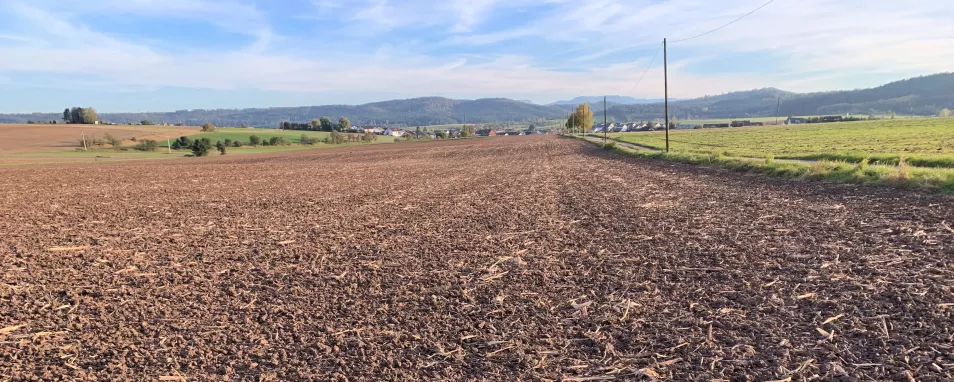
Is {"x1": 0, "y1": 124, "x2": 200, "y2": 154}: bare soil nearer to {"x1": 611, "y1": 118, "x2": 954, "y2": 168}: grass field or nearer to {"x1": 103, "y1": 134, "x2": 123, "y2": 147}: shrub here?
{"x1": 103, "y1": 134, "x2": 123, "y2": 147}: shrub

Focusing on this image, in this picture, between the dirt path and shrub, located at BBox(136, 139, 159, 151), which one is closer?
the dirt path

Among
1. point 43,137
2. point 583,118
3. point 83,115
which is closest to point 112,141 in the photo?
point 43,137

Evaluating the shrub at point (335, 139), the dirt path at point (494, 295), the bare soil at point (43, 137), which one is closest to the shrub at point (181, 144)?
the bare soil at point (43, 137)

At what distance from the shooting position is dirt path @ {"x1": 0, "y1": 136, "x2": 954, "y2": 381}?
4.03 m

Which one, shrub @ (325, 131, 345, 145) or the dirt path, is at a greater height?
shrub @ (325, 131, 345, 145)

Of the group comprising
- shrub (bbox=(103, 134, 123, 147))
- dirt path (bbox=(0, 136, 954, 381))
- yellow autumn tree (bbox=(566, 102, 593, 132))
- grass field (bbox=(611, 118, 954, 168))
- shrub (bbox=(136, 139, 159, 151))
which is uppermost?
yellow autumn tree (bbox=(566, 102, 593, 132))

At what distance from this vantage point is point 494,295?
5738mm

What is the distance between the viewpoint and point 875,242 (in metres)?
7.44

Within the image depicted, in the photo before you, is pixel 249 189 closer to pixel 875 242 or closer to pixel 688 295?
pixel 688 295

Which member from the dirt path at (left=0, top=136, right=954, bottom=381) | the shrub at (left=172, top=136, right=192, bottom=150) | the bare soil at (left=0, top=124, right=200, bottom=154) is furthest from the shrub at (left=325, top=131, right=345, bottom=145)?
the dirt path at (left=0, top=136, right=954, bottom=381)

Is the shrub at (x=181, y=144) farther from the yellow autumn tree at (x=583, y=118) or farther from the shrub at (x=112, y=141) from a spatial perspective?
the yellow autumn tree at (x=583, y=118)

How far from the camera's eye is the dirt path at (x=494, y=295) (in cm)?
403

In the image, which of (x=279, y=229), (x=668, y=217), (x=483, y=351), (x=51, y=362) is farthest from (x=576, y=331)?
(x=279, y=229)

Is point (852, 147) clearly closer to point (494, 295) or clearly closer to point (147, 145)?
point (494, 295)
